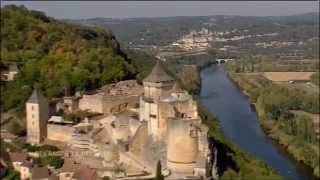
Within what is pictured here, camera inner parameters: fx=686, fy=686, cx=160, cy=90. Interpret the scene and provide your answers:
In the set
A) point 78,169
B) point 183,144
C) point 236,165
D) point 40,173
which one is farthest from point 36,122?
point 183,144

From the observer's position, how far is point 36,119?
15664 mm

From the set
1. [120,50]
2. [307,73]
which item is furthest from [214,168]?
[120,50]

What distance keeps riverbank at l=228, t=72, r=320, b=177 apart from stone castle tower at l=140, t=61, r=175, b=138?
6844 millimetres

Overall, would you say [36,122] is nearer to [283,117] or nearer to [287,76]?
[287,76]

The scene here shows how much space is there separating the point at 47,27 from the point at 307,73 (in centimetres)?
→ 892

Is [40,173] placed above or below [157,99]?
below

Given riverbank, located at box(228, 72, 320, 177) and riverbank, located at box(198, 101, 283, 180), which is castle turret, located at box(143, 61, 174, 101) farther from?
riverbank, located at box(228, 72, 320, 177)

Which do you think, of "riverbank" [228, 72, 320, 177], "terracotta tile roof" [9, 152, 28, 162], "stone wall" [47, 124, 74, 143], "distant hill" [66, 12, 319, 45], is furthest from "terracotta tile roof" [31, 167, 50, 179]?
"distant hill" [66, 12, 319, 45]

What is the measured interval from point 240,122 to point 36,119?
1094cm

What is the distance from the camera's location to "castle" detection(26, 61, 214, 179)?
11594mm

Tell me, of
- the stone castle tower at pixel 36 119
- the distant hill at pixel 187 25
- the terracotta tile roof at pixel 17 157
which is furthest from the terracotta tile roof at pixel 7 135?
the distant hill at pixel 187 25

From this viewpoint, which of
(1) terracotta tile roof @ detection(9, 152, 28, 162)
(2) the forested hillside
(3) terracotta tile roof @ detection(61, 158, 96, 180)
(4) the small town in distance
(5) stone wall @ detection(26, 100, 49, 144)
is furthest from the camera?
(2) the forested hillside

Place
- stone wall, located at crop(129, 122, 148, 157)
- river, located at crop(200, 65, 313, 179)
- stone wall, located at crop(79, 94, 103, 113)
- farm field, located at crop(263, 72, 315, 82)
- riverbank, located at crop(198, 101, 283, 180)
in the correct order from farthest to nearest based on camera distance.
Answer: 1. farm field, located at crop(263, 72, 315, 82)
2. river, located at crop(200, 65, 313, 179)
3. stone wall, located at crop(79, 94, 103, 113)
4. riverbank, located at crop(198, 101, 283, 180)
5. stone wall, located at crop(129, 122, 148, 157)

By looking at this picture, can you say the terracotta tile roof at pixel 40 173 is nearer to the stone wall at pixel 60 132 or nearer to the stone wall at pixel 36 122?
the stone wall at pixel 60 132
